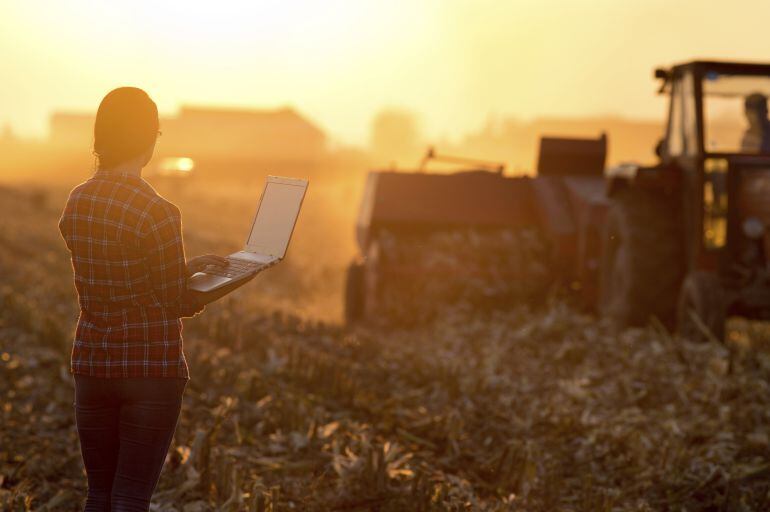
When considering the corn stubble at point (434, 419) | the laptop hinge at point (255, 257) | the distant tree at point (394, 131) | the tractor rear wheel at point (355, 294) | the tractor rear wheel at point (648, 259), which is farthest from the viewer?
the distant tree at point (394, 131)

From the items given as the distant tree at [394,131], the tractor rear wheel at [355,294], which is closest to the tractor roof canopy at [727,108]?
the tractor rear wheel at [355,294]

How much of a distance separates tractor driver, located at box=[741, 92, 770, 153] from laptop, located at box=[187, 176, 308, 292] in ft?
17.6

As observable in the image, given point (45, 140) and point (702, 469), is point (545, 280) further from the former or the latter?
point (45, 140)

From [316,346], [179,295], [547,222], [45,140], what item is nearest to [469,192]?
[547,222]

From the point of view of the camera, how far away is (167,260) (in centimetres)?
285

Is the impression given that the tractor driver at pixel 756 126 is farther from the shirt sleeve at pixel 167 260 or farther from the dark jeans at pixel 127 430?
the dark jeans at pixel 127 430

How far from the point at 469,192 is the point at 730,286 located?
136 inches

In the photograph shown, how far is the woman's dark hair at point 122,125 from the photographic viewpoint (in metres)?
2.82

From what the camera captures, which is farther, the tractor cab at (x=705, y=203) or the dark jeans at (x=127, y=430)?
the tractor cab at (x=705, y=203)

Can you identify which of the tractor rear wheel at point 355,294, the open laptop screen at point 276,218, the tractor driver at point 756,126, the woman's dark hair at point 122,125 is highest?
the tractor driver at point 756,126

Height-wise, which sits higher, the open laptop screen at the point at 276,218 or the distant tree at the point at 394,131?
the distant tree at the point at 394,131

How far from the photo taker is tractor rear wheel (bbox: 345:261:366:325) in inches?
397

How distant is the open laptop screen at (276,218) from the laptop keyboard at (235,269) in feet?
0.40

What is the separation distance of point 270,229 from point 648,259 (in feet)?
16.7
